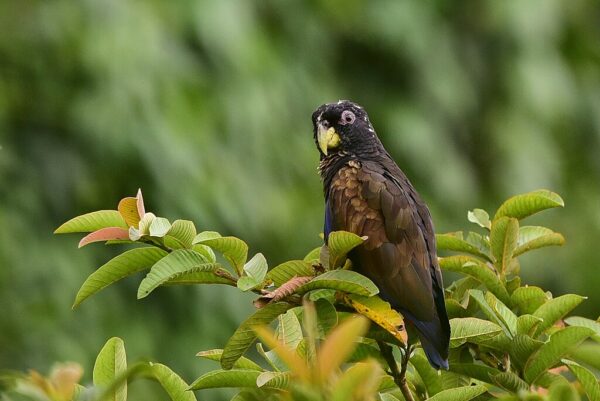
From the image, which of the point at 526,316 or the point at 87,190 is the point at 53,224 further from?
the point at 526,316

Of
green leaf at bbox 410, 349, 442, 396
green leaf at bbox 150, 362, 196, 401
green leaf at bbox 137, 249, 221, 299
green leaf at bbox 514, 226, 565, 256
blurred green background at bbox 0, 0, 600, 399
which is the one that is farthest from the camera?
blurred green background at bbox 0, 0, 600, 399

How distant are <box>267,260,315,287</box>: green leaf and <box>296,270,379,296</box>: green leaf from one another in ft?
0.40

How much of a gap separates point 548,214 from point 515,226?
4511 mm

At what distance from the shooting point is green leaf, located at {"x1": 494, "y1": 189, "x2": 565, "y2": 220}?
7.02 feet

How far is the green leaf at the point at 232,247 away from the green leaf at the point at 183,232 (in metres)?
0.03

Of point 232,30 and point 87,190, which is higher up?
point 232,30

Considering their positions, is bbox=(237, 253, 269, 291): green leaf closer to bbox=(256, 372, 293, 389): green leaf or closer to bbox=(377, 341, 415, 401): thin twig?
bbox=(256, 372, 293, 389): green leaf

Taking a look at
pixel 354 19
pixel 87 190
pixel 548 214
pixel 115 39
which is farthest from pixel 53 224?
pixel 548 214

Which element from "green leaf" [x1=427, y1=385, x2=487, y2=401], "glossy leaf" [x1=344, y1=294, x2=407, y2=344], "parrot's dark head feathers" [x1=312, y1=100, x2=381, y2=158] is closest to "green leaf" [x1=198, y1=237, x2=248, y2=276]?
"glossy leaf" [x1=344, y1=294, x2=407, y2=344]

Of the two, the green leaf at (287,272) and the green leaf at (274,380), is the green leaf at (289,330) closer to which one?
the green leaf at (287,272)

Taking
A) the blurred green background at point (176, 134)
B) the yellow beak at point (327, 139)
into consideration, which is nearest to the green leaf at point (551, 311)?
the yellow beak at point (327, 139)

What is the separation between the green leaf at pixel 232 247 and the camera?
1815 millimetres

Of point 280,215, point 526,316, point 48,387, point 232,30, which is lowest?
point 48,387

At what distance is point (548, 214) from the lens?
652 centimetres
